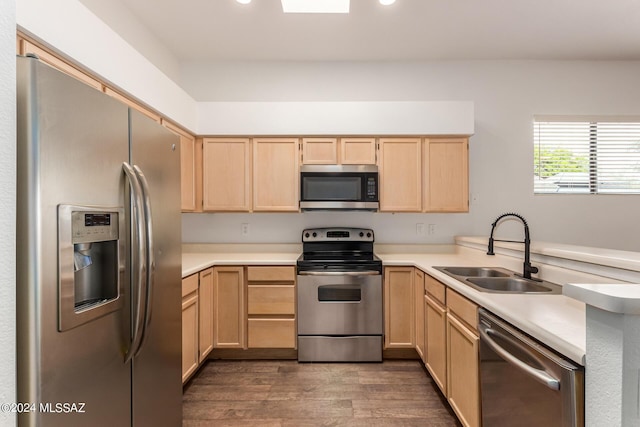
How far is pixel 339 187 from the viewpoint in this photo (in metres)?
2.89

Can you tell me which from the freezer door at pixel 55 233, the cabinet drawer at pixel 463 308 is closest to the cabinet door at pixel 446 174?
the cabinet drawer at pixel 463 308

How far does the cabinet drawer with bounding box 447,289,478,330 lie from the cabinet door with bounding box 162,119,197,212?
226 cm

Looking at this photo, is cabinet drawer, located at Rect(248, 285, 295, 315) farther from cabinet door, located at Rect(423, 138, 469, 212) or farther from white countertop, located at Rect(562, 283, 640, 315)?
white countertop, located at Rect(562, 283, 640, 315)

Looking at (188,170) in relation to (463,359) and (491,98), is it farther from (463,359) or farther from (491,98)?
(491,98)

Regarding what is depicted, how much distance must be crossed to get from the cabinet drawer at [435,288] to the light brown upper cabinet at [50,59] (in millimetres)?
2297

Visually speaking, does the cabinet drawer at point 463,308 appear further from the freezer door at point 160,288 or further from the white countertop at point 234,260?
the freezer door at point 160,288

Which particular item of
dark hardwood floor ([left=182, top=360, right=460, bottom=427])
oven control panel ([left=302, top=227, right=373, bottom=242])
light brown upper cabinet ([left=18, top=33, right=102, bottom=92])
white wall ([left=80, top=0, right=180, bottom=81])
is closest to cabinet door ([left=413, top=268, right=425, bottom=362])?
dark hardwood floor ([left=182, top=360, right=460, bottom=427])

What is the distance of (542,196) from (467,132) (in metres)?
1.22

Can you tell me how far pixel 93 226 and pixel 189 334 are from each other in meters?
1.56

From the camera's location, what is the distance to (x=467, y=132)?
2.85 meters

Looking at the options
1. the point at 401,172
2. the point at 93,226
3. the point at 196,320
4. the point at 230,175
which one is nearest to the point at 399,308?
the point at 401,172

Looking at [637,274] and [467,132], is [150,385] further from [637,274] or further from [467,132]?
[467,132]

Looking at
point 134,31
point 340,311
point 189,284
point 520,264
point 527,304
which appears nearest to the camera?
point 527,304

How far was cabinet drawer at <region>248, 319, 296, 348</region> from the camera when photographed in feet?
8.86
